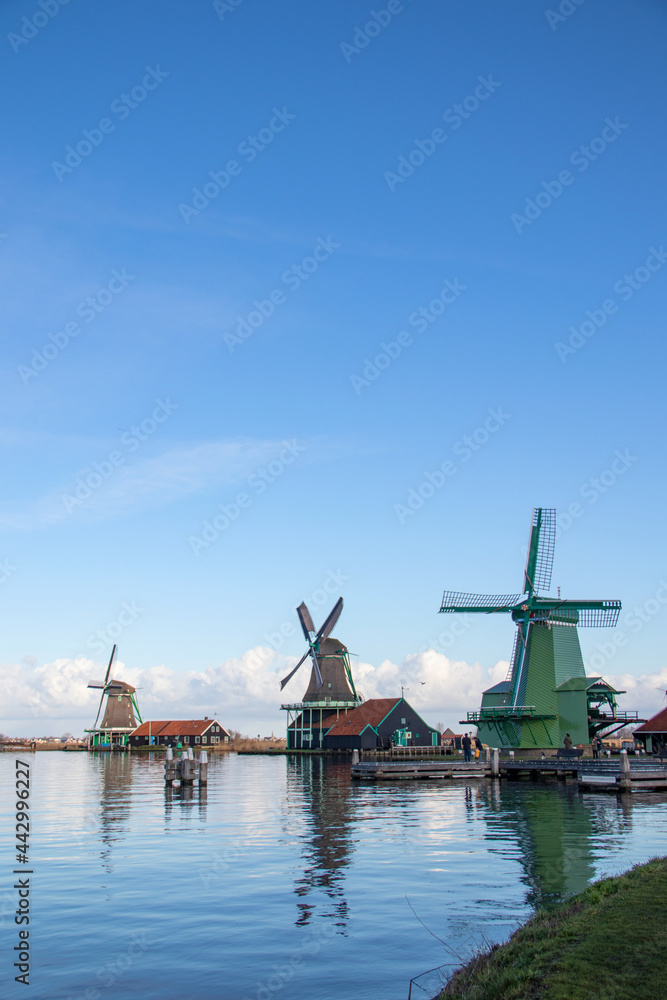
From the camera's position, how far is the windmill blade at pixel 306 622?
9862 cm

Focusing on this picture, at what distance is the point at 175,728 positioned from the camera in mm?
119750

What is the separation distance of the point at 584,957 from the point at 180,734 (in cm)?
11462

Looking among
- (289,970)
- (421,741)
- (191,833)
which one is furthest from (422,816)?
(421,741)

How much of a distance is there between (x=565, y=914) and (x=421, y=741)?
81611 mm

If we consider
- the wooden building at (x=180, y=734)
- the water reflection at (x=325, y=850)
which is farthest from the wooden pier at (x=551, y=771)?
the wooden building at (x=180, y=734)

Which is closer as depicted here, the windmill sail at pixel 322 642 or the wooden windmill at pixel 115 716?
the windmill sail at pixel 322 642

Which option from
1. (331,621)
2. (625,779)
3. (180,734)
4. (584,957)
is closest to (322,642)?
(331,621)

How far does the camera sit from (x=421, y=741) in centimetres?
9100

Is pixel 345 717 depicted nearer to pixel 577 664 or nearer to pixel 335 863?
pixel 577 664

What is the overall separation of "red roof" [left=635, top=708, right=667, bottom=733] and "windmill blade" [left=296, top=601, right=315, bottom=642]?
45817 millimetres

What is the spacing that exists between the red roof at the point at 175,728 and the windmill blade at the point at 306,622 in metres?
29.9

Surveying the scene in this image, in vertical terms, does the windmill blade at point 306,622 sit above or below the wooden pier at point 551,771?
above

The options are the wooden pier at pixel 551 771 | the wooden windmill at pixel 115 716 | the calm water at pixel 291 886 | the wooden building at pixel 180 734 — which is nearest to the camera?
the calm water at pixel 291 886

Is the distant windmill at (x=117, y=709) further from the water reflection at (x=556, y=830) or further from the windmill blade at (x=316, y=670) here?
the water reflection at (x=556, y=830)
